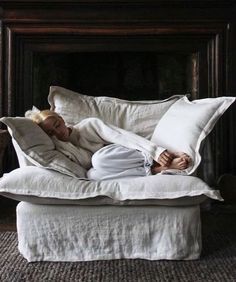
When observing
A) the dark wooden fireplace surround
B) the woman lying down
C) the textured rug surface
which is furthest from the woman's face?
the dark wooden fireplace surround

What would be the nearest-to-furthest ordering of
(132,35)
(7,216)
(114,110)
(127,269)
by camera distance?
1. (127,269)
2. (114,110)
3. (7,216)
4. (132,35)

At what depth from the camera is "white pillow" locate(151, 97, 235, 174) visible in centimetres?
192

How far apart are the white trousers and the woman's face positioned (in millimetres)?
218

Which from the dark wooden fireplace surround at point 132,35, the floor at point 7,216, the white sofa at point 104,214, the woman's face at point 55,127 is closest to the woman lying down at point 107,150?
the woman's face at point 55,127

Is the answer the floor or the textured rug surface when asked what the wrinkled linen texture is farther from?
the floor

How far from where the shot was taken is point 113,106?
241cm

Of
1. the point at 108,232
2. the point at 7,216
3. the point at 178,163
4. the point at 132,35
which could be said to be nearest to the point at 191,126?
the point at 178,163

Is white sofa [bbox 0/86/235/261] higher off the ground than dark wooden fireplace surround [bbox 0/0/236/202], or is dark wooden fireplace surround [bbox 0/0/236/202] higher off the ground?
dark wooden fireplace surround [bbox 0/0/236/202]

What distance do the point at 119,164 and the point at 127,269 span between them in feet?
1.57

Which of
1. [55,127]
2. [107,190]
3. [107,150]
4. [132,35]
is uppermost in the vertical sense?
[132,35]

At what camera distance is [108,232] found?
5.73 ft

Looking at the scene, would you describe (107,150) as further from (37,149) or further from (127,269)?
(127,269)

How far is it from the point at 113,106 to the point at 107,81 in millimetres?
652

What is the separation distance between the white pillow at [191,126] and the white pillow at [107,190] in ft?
0.51
